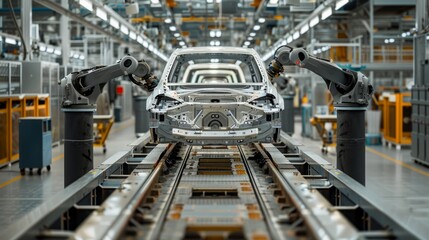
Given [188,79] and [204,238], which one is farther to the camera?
[188,79]

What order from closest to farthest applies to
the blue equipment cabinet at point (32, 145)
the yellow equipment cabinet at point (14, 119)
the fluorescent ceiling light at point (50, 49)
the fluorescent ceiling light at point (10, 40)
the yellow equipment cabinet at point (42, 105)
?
the blue equipment cabinet at point (32, 145) → the yellow equipment cabinet at point (14, 119) → the yellow equipment cabinet at point (42, 105) → the fluorescent ceiling light at point (10, 40) → the fluorescent ceiling light at point (50, 49)

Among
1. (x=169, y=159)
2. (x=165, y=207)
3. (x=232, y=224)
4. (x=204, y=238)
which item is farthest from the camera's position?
(x=169, y=159)

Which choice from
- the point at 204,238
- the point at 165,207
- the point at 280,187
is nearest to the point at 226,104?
the point at 280,187

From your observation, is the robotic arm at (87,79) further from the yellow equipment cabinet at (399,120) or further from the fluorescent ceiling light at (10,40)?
the fluorescent ceiling light at (10,40)

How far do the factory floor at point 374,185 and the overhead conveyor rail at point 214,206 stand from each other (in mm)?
803

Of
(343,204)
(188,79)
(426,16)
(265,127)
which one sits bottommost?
(343,204)

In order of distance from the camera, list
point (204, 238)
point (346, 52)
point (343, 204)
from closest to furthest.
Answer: point (204, 238) → point (343, 204) → point (346, 52)

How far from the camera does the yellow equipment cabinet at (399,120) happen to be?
595 inches

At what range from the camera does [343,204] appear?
5574 mm

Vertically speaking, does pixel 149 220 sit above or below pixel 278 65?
below

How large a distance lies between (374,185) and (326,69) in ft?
9.93

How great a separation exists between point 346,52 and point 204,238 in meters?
22.0

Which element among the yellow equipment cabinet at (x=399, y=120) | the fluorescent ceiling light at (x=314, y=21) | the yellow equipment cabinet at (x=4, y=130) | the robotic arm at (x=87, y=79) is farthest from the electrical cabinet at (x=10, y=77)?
the yellow equipment cabinet at (x=399, y=120)

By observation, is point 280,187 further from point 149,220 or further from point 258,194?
point 149,220
